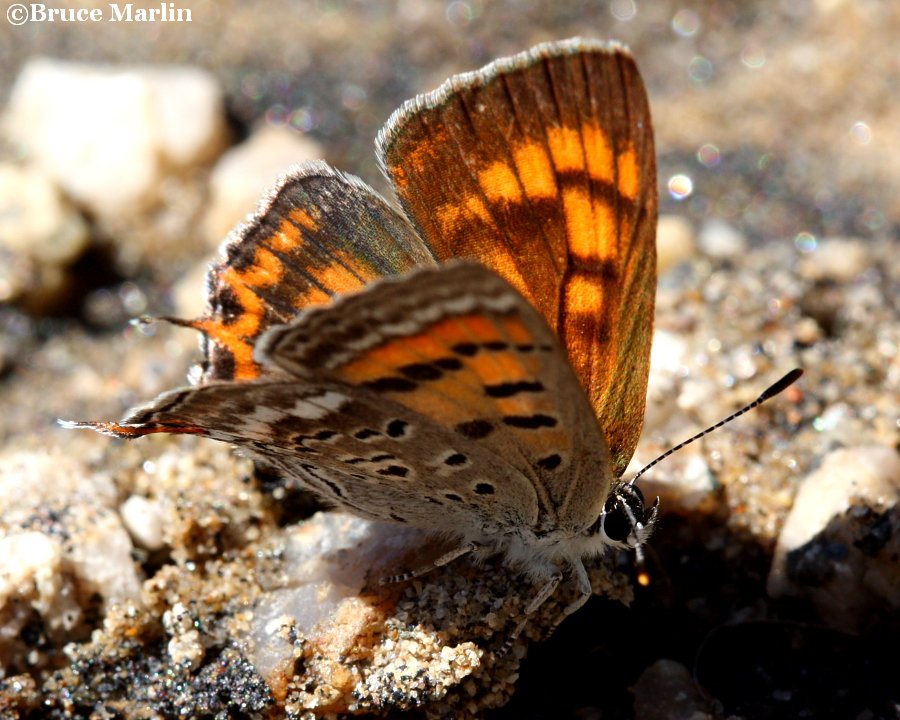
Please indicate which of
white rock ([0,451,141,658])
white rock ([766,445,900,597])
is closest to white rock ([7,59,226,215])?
white rock ([0,451,141,658])

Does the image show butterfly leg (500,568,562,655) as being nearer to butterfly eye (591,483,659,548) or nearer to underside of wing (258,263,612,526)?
butterfly eye (591,483,659,548)

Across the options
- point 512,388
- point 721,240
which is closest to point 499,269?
point 512,388

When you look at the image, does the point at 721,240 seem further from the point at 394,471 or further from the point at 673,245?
the point at 394,471

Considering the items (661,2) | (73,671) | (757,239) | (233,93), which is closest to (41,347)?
(233,93)

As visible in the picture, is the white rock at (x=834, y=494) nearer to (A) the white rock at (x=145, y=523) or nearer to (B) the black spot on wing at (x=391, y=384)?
(B) the black spot on wing at (x=391, y=384)

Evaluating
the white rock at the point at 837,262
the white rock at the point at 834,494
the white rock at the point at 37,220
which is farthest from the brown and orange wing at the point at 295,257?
the white rock at the point at 837,262

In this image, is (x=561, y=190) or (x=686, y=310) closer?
(x=561, y=190)
